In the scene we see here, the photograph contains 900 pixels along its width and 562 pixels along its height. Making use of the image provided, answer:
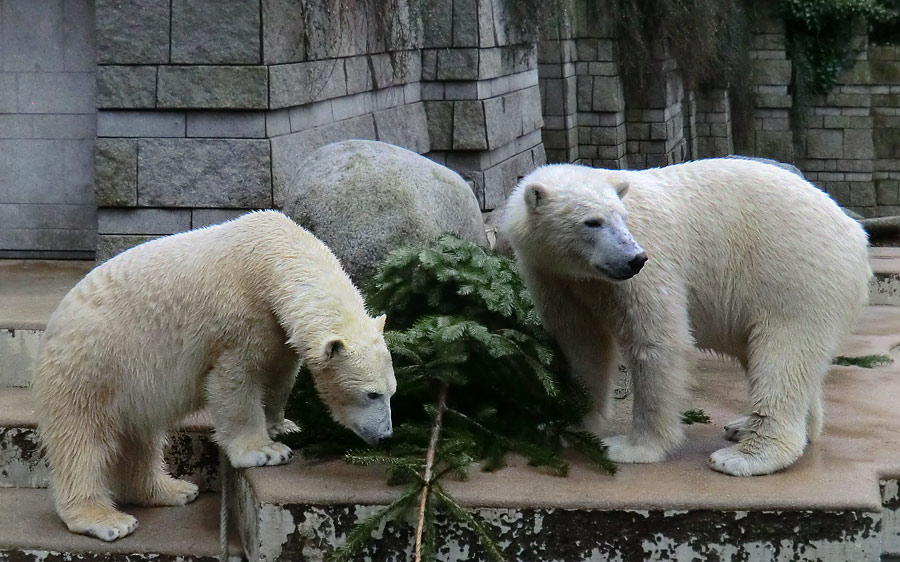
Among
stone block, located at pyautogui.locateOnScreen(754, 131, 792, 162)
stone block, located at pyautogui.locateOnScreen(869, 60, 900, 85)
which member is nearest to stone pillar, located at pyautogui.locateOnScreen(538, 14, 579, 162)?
stone block, located at pyautogui.locateOnScreen(754, 131, 792, 162)

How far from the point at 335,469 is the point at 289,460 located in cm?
16

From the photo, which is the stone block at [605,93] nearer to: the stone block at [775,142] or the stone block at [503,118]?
the stone block at [503,118]

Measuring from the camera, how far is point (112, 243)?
590 centimetres

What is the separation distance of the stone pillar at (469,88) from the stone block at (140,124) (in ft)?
8.52

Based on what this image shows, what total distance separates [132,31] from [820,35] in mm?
13724

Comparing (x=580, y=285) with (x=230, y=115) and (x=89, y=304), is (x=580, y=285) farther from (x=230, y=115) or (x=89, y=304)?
(x=230, y=115)

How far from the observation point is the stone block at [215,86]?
5652 mm

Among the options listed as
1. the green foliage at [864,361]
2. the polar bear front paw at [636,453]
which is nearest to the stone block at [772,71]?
the green foliage at [864,361]

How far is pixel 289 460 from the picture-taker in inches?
135

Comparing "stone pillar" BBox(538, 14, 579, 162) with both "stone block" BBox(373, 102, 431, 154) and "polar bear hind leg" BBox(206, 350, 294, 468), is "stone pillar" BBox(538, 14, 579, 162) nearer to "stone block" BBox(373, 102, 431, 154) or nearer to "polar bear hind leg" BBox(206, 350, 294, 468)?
"stone block" BBox(373, 102, 431, 154)

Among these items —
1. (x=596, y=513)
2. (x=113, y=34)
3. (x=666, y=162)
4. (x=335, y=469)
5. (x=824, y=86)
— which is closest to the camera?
(x=596, y=513)

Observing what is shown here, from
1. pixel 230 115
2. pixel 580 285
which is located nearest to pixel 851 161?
pixel 230 115

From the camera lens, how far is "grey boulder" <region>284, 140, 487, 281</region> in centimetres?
476

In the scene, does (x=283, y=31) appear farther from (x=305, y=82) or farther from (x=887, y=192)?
(x=887, y=192)
